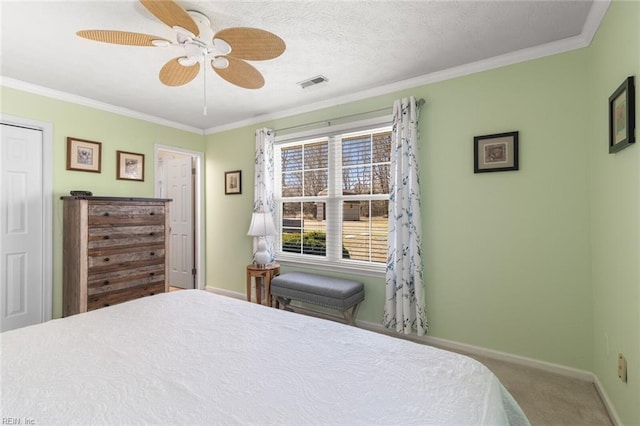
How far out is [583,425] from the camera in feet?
5.81

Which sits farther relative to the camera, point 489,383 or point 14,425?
point 489,383

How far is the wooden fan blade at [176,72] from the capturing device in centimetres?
199

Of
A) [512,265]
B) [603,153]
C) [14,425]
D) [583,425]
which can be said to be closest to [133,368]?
[14,425]

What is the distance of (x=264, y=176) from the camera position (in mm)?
3865

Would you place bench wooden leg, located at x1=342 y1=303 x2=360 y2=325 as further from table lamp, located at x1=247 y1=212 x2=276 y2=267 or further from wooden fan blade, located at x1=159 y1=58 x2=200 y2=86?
wooden fan blade, located at x1=159 y1=58 x2=200 y2=86

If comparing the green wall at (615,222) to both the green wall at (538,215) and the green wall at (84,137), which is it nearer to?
the green wall at (538,215)

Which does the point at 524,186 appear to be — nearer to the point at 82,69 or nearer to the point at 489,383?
the point at 489,383

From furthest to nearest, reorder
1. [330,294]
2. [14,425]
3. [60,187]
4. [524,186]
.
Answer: [60,187], [330,294], [524,186], [14,425]

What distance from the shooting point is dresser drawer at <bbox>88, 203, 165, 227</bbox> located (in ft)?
9.91

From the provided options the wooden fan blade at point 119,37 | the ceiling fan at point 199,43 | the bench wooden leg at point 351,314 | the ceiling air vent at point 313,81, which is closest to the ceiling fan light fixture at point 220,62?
the ceiling fan at point 199,43

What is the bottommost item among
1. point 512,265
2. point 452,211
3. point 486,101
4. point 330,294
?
point 330,294

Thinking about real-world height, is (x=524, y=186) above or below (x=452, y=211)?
above

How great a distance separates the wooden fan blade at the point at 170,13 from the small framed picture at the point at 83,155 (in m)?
2.60

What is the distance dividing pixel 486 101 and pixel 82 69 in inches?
141
